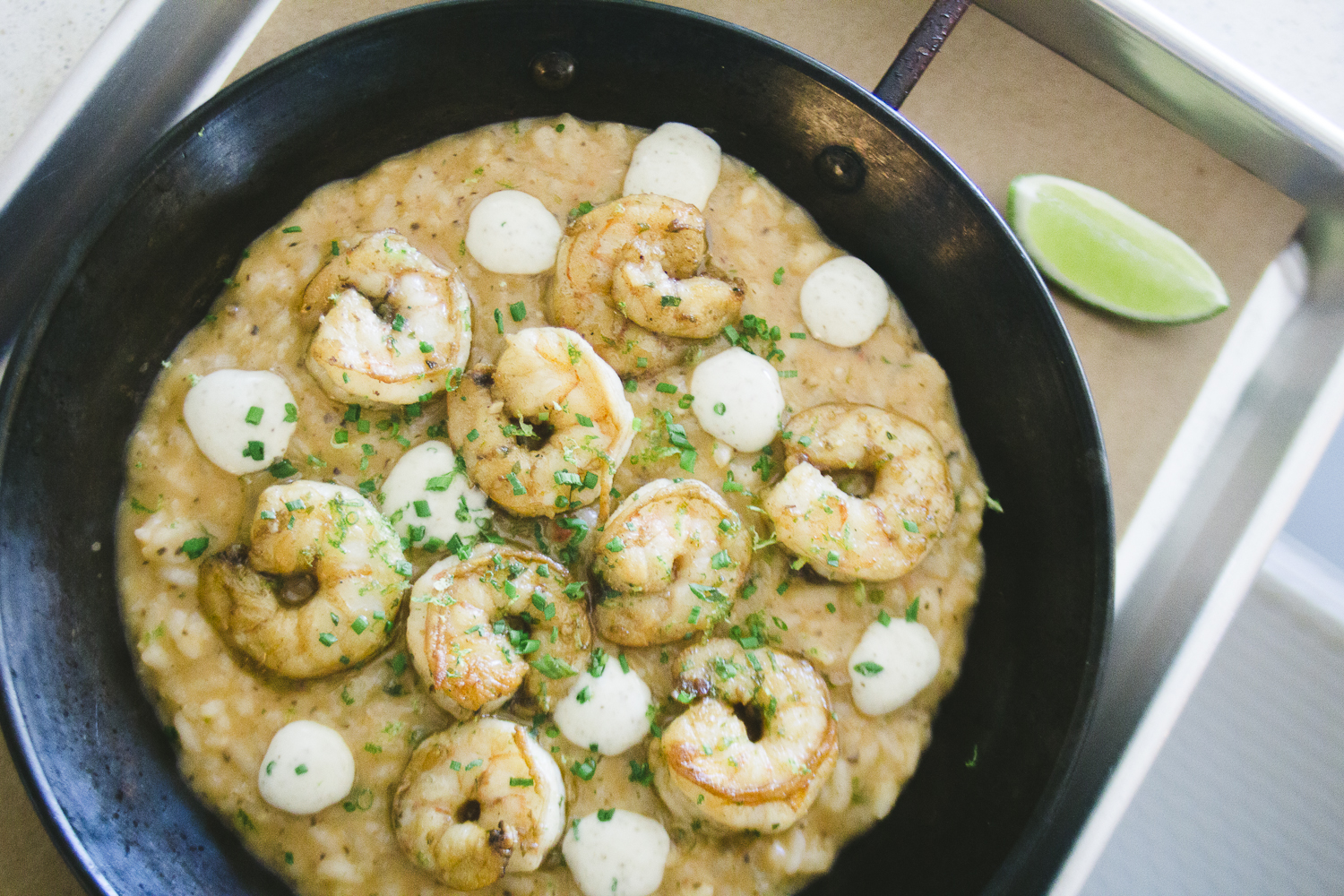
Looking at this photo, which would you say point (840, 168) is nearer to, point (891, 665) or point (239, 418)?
point (891, 665)

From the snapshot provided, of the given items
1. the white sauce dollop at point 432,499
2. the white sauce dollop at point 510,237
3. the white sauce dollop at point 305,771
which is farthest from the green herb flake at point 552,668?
the white sauce dollop at point 510,237

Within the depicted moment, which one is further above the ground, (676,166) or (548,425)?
(676,166)

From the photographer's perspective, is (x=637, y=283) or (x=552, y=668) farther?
(x=637, y=283)

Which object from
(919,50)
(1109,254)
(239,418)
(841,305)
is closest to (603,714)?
(239,418)

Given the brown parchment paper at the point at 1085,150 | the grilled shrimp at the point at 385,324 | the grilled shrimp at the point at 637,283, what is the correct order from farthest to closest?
the brown parchment paper at the point at 1085,150
the grilled shrimp at the point at 637,283
the grilled shrimp at the point at 385,324

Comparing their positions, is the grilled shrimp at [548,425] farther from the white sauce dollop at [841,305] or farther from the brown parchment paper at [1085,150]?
the brown parchment paper at [1085,150]

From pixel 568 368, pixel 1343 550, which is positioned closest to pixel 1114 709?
pixel 1343 550

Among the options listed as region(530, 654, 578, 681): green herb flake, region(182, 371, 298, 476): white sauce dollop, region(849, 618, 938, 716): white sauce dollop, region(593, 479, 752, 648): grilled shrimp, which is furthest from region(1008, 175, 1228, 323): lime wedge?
region(182, 371, 298, 476): white sauce dollop
